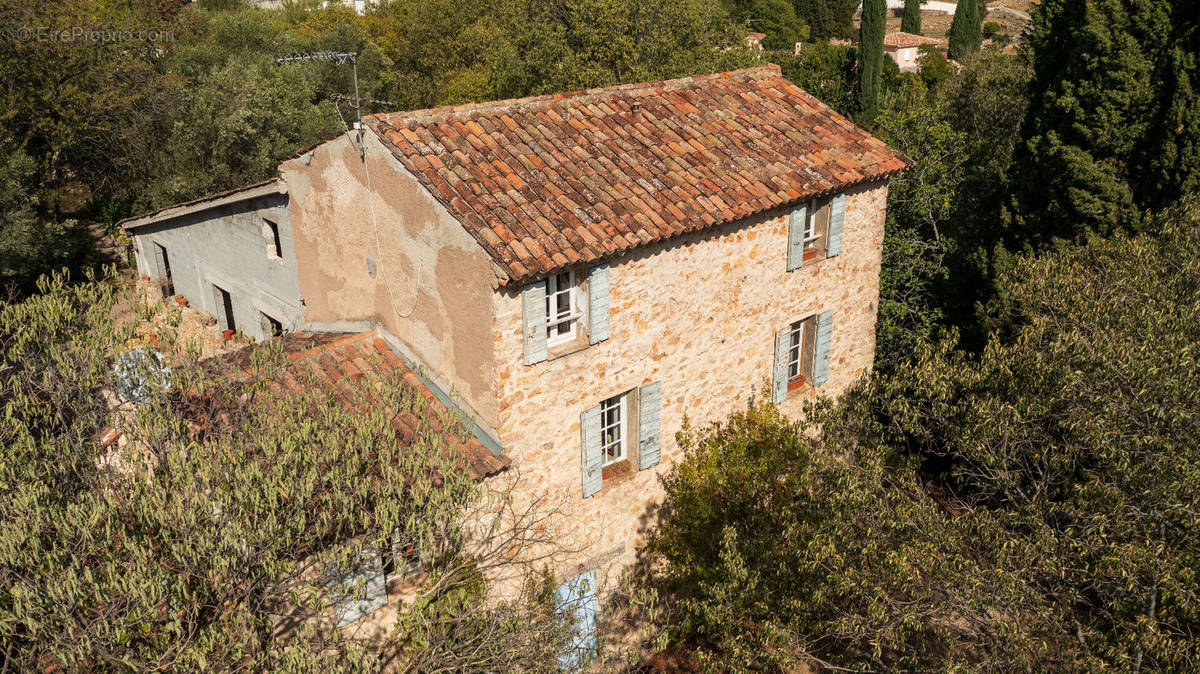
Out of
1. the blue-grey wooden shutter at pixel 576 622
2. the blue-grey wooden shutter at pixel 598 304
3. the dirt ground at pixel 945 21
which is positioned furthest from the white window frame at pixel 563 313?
the dirt ground at pixel 945 21

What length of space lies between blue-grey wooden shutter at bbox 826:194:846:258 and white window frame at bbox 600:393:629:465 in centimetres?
503

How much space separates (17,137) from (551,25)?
18796 mm

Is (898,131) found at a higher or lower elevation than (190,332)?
higher

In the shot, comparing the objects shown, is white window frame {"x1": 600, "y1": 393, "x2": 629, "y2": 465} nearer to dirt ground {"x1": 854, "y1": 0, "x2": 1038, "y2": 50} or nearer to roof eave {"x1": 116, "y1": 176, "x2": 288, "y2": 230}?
roof eave {"x1": 116, "y1": 176, "x2": 288, "y2": 230}

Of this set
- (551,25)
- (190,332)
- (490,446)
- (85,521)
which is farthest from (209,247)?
(551,25)

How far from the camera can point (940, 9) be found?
87.7 meters

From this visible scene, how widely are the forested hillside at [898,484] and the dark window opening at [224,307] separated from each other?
7170 mm

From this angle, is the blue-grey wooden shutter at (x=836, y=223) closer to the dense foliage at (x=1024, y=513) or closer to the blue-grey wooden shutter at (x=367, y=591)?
the dense foliage at (x=1024, y=513)

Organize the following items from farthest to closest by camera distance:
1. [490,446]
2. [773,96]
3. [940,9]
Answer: [940,9] < [773,96] < [490,446]

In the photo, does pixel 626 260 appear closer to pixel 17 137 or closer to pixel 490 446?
pixel 490 446

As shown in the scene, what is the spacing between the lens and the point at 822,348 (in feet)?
53.0

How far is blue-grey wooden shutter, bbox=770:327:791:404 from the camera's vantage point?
1529cm

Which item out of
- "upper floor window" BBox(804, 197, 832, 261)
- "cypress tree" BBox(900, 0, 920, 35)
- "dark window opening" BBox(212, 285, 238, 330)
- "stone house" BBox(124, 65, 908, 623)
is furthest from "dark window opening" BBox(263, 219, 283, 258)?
"cypress tree" BBox(900, 0, 920, 35)

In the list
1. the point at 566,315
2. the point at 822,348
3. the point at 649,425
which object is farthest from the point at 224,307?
the point at 822,348
